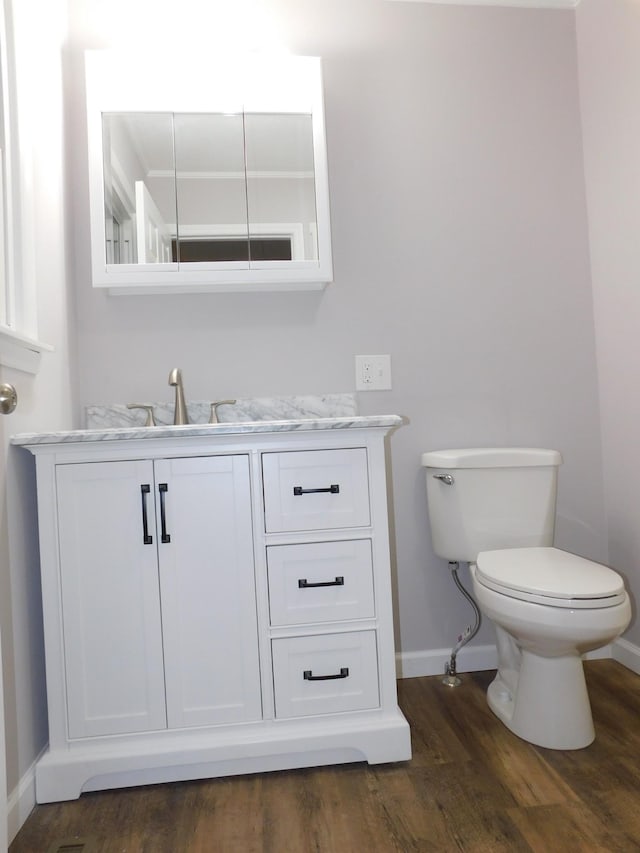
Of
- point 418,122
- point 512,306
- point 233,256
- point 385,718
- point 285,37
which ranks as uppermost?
point 285,37

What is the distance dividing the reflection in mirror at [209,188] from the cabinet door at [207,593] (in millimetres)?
792

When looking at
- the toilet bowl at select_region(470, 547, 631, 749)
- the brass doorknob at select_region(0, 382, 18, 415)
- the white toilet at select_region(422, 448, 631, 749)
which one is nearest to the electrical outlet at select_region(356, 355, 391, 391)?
the white toilet at select_region(422, 448, 631, 749)

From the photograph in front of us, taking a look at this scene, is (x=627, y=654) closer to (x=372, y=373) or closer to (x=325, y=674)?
(x=325, y=674)

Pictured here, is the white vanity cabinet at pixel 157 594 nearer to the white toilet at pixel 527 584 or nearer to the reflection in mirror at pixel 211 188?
the white toilet at pixel 527 584

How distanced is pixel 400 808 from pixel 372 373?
1.24 metres

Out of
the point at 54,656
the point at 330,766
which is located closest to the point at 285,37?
the point at 54,656

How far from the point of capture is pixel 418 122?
2.03m

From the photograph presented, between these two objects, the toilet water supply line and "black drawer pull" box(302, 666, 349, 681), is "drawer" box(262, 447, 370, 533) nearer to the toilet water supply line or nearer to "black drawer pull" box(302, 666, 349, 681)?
"black drawer pull" box(302, 666, 349, 681)

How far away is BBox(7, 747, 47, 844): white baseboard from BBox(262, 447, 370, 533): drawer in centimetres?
77

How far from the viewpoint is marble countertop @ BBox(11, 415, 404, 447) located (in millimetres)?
1353

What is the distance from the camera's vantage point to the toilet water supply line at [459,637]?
A: 6.23 ft

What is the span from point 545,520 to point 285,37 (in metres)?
1.81

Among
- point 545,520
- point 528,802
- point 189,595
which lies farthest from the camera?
point 545,520

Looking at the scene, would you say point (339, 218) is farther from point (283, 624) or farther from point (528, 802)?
point (528, 802)
